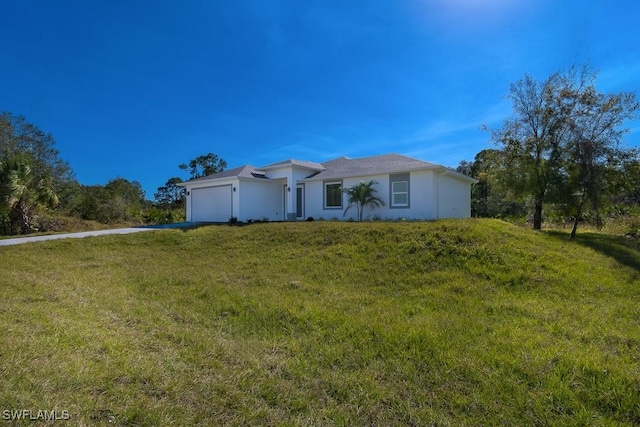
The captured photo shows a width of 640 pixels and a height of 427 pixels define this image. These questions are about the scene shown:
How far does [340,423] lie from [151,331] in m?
2.98

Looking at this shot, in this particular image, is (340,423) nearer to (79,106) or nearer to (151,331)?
(151,331)

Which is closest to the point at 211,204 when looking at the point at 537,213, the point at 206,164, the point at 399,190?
the point at 399,190

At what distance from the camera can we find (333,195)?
1802cm

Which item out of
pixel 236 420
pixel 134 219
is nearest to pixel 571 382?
pixel 236 420

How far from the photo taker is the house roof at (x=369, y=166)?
15586mm

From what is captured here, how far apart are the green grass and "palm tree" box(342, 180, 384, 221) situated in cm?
718

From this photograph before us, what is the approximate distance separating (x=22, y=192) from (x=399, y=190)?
1814 centimetres

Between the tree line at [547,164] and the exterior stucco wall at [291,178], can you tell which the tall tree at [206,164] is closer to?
the tree line at [547,164]

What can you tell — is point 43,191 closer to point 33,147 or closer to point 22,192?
point 22,192

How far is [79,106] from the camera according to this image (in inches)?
716

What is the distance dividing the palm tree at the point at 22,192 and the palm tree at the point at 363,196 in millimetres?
15424

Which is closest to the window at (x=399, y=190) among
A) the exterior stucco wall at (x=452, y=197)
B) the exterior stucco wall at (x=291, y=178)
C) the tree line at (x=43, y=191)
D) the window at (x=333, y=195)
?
the exterior stucco wall at (x=452, y=197)

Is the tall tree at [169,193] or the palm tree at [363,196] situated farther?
the tall tree at [169,193]
